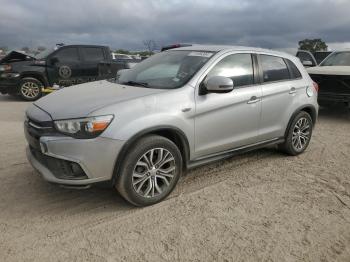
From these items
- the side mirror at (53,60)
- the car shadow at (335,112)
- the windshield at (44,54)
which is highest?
the windshield at (44,54)

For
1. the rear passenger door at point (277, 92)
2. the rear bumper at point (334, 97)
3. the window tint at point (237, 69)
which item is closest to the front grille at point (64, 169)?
the window tint at point (237, 69)

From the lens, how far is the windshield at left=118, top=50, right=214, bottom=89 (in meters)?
4.22

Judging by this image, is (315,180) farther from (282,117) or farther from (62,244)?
(62,244)

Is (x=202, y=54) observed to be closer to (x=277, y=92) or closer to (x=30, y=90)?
(x=277, y=92)

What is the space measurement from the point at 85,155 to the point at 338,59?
8646mm

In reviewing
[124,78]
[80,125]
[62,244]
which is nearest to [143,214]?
[62,244]

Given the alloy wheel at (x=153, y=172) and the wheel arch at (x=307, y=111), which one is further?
the wheel arch at (x=307, y=111)

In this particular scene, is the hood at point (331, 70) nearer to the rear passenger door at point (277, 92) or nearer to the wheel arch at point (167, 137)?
the rear passenger door at point (277, 92)

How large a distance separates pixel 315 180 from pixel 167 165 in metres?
2.04

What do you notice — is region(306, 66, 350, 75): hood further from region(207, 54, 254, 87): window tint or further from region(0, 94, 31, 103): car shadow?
region(0, 94, 31, 103): car shadow

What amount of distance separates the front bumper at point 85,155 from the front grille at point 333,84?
6887 mm

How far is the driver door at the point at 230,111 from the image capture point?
13.6ft

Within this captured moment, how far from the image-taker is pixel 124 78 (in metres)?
4.80

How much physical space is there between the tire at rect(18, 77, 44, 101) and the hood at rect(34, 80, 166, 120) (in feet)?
24.1
